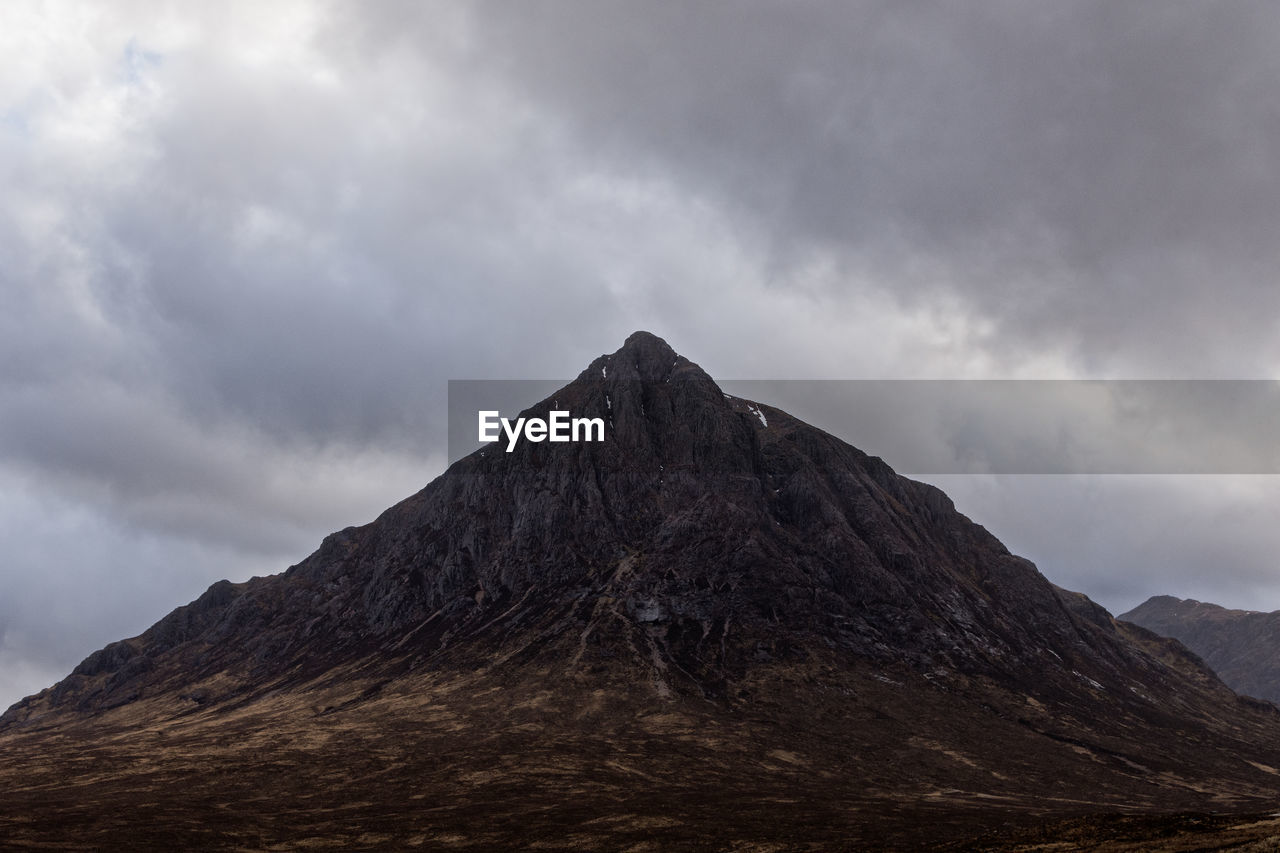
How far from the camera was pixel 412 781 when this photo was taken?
413 ft

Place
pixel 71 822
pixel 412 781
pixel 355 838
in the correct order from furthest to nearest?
pixel 412 781 < pixel 71 822 < pixel 355 838

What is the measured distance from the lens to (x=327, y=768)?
13600 centimetres

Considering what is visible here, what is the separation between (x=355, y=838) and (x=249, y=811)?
972 inches

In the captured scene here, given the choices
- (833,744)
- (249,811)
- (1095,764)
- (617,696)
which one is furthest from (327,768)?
(1095,764)

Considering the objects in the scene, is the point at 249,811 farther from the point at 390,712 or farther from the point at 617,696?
the point at 617,696

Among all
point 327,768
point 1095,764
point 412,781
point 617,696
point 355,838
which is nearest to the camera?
point 355,838

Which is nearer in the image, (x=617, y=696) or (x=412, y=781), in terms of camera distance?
(x=412, y=781)

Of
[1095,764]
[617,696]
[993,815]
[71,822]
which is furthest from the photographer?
[617,696]

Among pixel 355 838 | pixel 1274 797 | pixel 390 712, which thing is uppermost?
pixel 390 712

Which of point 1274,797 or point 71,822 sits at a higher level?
point 71,822

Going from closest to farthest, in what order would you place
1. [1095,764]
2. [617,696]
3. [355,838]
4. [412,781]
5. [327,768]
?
[355,838] → [412,781] → [327,768] → [1095,764] → [617,696]

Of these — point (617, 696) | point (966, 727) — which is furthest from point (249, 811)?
point (966, 727)

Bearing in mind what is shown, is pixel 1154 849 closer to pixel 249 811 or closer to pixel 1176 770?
pixel 249 811

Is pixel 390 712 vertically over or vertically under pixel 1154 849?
over
